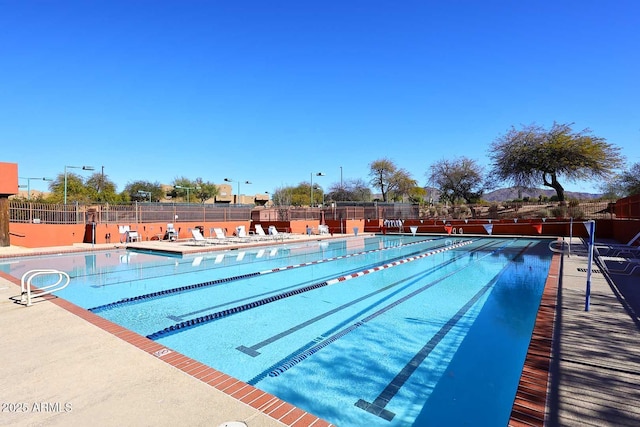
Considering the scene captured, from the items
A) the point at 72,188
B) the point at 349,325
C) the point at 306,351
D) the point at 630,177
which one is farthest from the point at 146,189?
the point at 630,177

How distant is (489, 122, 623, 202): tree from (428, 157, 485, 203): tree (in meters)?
4.97

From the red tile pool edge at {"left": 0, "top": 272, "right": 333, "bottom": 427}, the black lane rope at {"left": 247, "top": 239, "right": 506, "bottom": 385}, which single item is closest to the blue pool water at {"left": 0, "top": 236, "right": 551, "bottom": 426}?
the black lane rope at {"left": 247, "top": 239, "right": 506, "bottom": 385}

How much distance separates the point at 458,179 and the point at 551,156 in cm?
1034

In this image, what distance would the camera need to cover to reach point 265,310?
5.86 metres

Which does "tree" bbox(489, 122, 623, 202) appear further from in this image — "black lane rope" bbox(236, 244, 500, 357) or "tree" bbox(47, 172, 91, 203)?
"tree" bbox(47, 172, 91, 203)

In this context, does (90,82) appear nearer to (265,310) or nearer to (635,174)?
(265,310)

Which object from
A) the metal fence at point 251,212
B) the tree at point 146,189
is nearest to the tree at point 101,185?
the tree at point 146,189

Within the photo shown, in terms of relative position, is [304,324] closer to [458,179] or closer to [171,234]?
[171,234]

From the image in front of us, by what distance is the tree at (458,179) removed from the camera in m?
35.4

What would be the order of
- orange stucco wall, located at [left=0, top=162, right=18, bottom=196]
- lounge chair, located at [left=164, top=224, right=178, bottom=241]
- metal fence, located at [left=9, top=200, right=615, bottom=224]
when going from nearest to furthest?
orange stucco wall, located at [left=0, top=162, right=18, bottom=196] < metal fence, located at [left=9, top=200, right=615, bottom=224] < lounge chair, located at [left=164, top=224, right=178, bottom=241]

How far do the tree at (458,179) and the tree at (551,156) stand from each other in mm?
4968

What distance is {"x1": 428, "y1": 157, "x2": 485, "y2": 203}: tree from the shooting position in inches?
1394

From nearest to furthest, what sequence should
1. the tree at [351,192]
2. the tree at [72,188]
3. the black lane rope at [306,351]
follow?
the black lane rope at [306,351]
the tree at [72,188]
the tree at [351,192]

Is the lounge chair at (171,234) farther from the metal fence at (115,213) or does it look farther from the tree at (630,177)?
the tree at (630,177)
